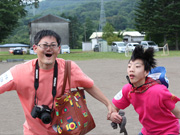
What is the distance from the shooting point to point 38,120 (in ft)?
9.96

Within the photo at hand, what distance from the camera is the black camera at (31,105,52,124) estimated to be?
285cm

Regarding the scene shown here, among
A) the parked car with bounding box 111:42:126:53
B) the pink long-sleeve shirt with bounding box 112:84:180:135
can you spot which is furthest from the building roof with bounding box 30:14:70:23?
the pink long-sleeve shirt with bounding box 112:84:180:135

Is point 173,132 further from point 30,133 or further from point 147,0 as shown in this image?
point 147,0

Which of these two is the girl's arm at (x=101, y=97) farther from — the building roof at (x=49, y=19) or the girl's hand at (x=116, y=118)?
the building roof at (x=49, y=19)

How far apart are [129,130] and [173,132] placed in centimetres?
225

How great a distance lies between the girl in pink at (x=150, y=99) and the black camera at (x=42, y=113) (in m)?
0.69

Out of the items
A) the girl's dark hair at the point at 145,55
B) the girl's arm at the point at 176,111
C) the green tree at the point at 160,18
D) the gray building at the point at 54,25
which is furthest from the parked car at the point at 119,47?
the girl's arm at the point at 176,111

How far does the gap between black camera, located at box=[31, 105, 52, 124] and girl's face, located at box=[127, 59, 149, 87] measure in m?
0.95

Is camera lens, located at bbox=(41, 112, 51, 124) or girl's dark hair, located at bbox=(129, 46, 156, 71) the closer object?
camera lens, located at bbox=(41, 112, 51, 124)

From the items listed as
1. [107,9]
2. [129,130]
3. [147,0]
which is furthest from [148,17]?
[107,9]

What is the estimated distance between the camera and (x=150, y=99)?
3.13 metres

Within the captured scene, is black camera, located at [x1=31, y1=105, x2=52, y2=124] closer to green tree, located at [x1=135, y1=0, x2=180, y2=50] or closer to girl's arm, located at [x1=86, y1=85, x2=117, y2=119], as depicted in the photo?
girl's arm, located at [x1=86, y1=85, x2=117, y2=119]

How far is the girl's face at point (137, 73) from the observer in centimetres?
321

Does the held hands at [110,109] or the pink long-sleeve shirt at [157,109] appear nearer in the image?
the pink long-sleeve shirt at [157,109]
